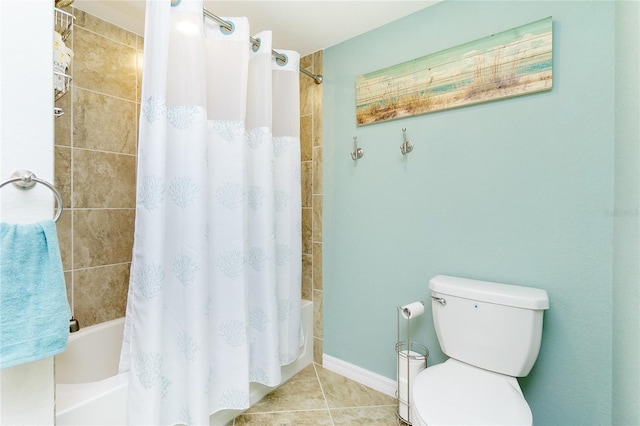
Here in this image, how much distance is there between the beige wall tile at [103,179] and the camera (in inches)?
66.1

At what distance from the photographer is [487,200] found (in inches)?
58.6

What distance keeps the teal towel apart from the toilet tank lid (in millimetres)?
1409

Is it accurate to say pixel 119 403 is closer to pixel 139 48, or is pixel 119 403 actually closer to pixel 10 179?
pixel 10 179

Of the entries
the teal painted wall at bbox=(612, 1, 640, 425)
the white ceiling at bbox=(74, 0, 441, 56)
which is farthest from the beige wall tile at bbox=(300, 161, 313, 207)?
the teal painted wall at bbox=(612, 1, 640, 425)

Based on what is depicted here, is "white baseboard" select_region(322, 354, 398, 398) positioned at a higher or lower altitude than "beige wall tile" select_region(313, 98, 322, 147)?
lower

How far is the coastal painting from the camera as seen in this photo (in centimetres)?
134

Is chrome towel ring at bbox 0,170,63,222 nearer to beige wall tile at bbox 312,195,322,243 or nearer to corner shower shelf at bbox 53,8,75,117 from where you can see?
corner shower shelf at bbox 53,8,75,117

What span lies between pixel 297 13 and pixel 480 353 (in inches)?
77.1

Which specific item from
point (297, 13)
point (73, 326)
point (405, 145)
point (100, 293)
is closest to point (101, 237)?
point (100, 293)

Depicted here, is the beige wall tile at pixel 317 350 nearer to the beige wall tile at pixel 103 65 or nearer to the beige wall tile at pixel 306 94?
the beige wall tile at pixel 306 94

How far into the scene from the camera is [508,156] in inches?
56.4

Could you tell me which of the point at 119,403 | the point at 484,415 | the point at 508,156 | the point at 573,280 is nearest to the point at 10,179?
the point at 119,403

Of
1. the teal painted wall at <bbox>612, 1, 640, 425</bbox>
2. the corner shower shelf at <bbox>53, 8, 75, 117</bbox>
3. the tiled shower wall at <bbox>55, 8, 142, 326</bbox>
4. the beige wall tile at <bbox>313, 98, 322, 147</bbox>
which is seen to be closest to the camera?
the teal painted wall at <bbox>612, 1, 640, 425</bbox>

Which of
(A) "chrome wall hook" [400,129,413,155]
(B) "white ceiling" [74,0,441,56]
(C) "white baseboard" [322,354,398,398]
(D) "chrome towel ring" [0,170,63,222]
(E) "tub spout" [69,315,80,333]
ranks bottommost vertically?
(C) "white baseboard" [322,354,398,398]
